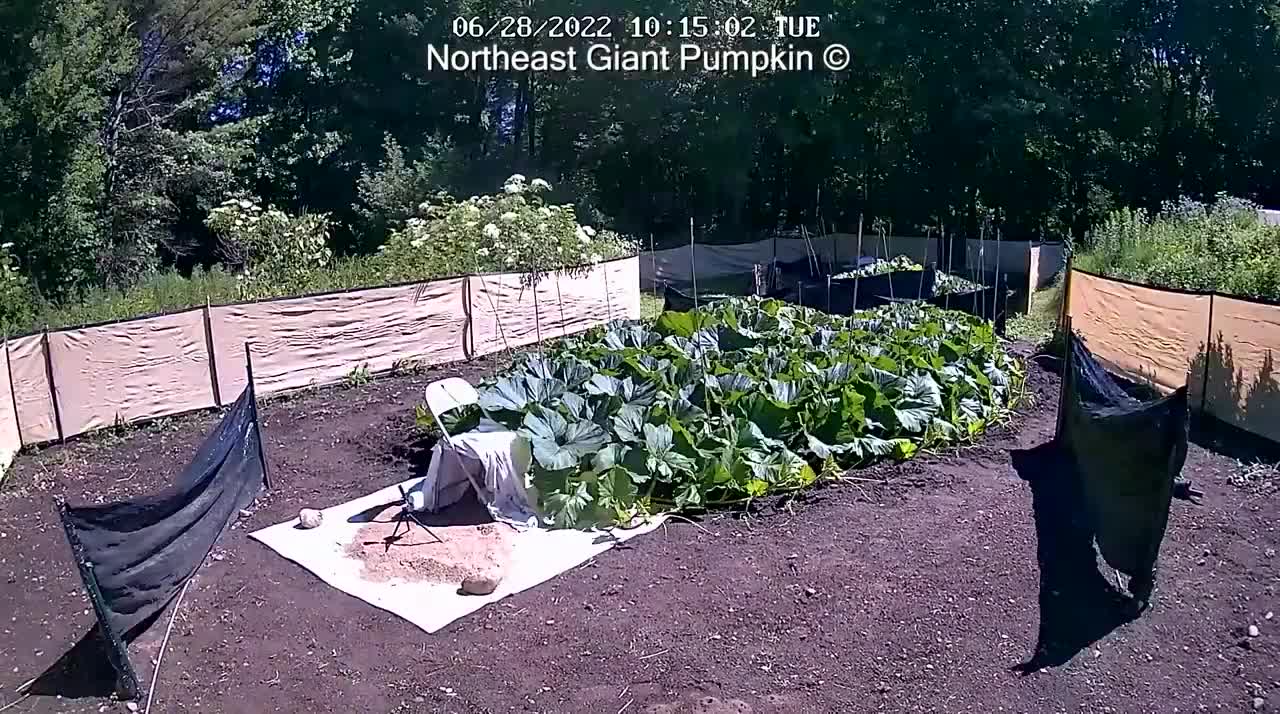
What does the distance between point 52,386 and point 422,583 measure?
4.05 metres

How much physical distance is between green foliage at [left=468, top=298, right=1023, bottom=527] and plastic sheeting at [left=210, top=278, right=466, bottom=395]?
238 cm

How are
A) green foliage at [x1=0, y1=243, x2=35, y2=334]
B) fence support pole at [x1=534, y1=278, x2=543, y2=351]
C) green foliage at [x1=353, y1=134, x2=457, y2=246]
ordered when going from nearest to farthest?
green foliage at [x1=0, y1=243, x2=35, y2=334] < fence support pole at [x1=534, y1=278, x2=543, y2=351] < green foliage at [x1=353, y1=134, x2=457, y2=246]

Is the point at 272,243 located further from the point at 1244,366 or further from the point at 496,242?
the point at 1244,366

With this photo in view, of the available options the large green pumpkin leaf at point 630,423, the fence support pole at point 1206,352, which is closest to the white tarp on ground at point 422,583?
the large green pumpkin leaf at point 630,423

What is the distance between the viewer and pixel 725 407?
234 inches

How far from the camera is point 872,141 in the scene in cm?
2389

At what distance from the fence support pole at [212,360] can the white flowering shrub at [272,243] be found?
2.83 m

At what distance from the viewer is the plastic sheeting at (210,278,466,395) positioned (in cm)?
796

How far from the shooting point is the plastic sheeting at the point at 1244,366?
251 inches

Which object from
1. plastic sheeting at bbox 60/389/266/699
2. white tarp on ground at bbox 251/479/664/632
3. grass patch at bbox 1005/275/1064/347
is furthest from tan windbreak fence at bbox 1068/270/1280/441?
Answer: plastic sheeting at bbox 60/389/266/699

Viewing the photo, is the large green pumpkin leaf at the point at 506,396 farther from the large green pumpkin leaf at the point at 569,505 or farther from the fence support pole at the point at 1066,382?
the fence support pole at the point at 1066,382

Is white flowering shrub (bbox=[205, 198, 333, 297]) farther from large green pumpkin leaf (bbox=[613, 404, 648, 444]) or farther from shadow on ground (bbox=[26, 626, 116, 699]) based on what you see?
shadow on ground (bbox=[26, 626, 116, 699])

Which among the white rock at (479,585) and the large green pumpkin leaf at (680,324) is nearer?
the white rock at (479,585)

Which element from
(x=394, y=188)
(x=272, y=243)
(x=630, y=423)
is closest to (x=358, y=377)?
(x=272, y=243)
